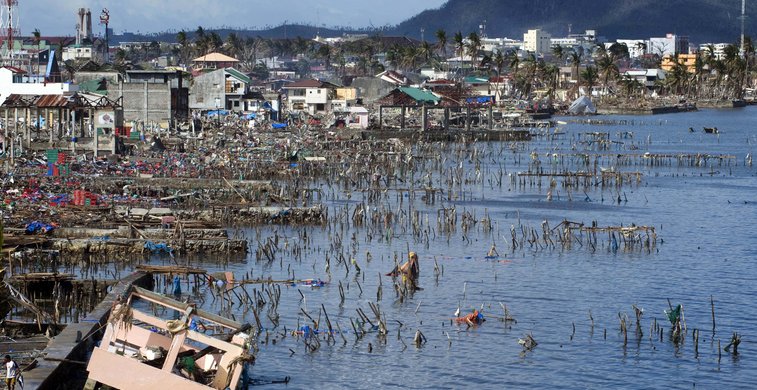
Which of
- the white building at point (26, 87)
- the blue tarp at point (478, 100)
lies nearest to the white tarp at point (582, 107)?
the blue tarp at point (478, 100)

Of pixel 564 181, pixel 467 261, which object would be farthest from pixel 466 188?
pixel 467 261

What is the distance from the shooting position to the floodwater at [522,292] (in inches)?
1012

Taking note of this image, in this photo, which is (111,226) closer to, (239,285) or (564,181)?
(239,285)

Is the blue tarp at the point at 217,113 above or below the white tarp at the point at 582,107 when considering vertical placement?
below

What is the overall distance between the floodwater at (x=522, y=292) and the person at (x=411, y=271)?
0.51 metres

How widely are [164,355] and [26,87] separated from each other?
62.0 meters

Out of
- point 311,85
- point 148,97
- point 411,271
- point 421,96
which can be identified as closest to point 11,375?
point 411,271

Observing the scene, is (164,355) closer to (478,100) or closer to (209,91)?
(209,91)

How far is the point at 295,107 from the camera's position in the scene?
131125mm

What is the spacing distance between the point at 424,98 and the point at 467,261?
2354 inches

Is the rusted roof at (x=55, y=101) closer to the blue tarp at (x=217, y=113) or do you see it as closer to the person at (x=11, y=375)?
the blue tarp at (x=217, y=113)

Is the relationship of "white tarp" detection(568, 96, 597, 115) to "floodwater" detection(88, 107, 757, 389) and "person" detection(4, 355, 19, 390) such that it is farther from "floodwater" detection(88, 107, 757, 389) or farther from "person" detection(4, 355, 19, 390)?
"person" detection(4, 355, 19, 390)

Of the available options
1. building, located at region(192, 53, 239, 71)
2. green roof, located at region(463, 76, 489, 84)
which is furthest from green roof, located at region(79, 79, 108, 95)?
green roof, located at region(463, 76, 489, 84)

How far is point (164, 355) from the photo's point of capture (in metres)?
21.3
